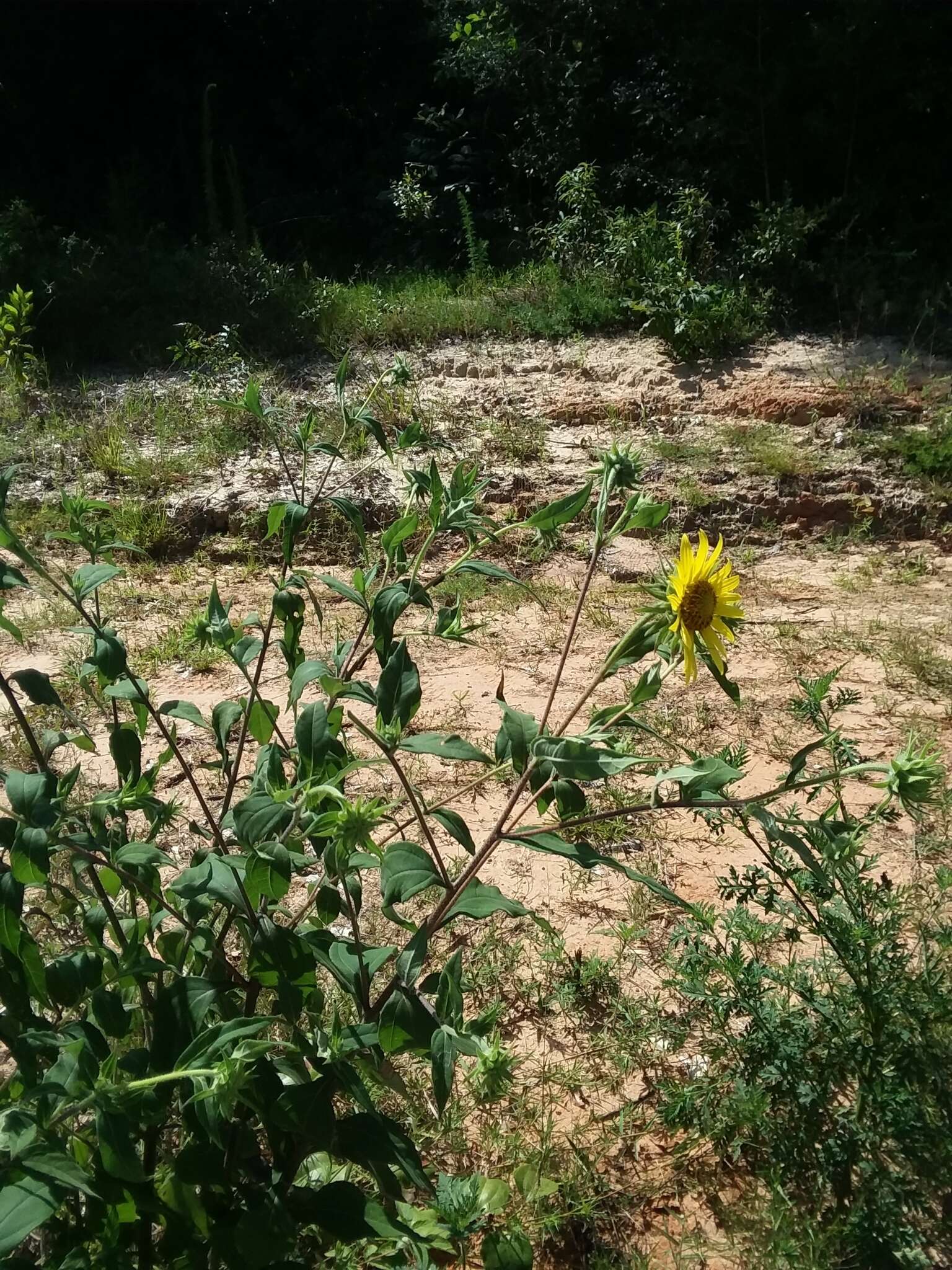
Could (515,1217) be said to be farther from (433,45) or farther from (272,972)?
(433,45)

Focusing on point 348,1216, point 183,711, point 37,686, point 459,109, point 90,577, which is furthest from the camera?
point 459,109

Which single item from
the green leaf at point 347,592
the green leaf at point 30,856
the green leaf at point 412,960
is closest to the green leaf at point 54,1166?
the green leaf at point 30,856

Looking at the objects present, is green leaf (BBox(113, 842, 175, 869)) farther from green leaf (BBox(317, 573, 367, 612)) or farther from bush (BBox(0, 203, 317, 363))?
bush (BBox(0, 203, 317, 363))

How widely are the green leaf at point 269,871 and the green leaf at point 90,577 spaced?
0.51 metres

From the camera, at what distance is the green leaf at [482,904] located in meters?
1.30

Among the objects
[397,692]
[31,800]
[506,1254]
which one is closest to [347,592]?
[397,692]

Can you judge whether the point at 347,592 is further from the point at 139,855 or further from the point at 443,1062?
the point at 443,1062

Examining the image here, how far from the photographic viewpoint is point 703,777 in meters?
1.24

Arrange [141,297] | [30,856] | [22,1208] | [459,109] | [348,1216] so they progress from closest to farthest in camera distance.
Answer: [22,1208] < [30,856] < [348,1216] < [141,297] < [459,109]

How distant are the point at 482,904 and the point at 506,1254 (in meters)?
0.41

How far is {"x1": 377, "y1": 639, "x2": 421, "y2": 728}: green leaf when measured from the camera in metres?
1.26

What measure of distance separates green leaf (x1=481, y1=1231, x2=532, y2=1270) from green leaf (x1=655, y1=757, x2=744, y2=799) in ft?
1.92

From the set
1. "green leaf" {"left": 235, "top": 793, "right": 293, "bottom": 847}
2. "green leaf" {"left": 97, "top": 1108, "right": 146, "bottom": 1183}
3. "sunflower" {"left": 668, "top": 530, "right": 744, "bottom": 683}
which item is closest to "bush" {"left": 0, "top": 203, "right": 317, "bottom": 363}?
"sunflower" {"left": 668, "top": 530, "right": 744, "bottom": 683}

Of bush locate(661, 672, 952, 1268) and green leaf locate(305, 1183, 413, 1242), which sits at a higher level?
green leaf locate(305, 1183, 413, 1242)
